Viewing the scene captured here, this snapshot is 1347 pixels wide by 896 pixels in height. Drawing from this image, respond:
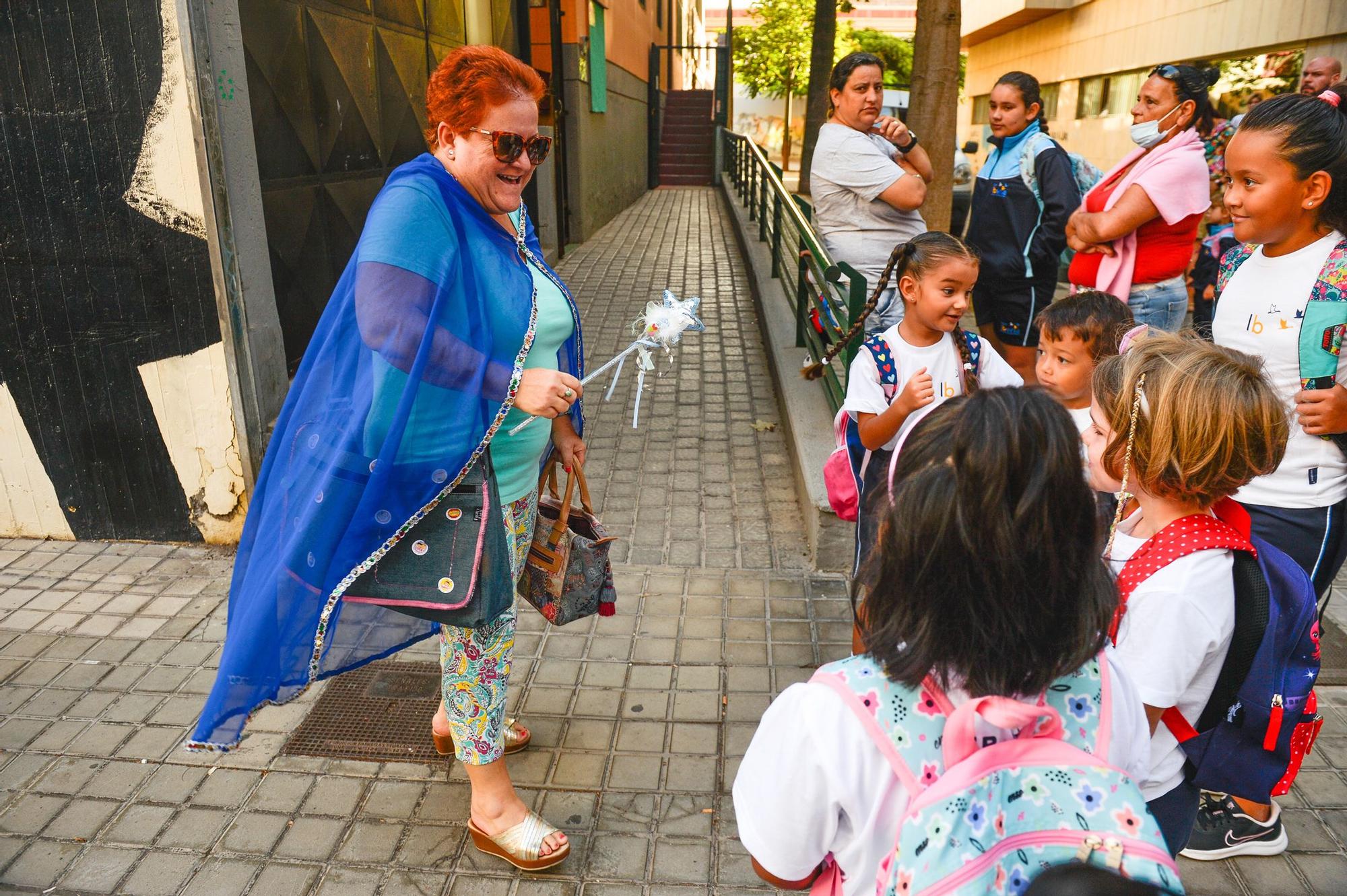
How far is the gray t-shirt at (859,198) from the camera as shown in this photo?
13.8ft

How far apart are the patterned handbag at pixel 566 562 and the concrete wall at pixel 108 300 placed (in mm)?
2250

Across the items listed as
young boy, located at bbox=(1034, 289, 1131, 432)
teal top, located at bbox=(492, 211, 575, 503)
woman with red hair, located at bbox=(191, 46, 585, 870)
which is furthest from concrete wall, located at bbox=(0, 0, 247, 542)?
young boy, located at bbox=(1034, 289, 1131, 432)

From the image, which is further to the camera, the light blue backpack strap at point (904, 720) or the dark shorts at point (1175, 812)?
the dark shorts at point (1175, 812)

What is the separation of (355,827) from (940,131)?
730 cm

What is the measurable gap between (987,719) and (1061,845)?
0.55ft

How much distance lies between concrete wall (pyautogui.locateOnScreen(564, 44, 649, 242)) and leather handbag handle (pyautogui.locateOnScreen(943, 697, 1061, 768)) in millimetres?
12677

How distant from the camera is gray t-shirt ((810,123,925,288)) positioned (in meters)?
4.22

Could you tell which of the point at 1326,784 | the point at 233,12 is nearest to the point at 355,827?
the point at 1326,784

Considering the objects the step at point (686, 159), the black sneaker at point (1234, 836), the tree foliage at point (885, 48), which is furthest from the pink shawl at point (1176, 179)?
the tree foliage at point (885, 48)

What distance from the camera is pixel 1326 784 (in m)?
2.90

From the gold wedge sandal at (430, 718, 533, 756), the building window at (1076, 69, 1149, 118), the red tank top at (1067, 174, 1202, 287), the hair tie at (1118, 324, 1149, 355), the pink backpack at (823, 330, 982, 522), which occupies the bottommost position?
the gold wedge sandal at (430, 718, 533, 756)

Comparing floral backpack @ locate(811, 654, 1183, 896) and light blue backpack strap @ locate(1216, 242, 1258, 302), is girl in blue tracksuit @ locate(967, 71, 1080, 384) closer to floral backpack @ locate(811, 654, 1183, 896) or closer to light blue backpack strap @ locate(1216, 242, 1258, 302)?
light blue backpack strap @ locate(1216, 242, 1258, 302)

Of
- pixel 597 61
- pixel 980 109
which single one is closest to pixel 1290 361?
pixel 597 61

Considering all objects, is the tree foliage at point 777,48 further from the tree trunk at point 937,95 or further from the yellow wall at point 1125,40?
the tree trunk at point 937,95
